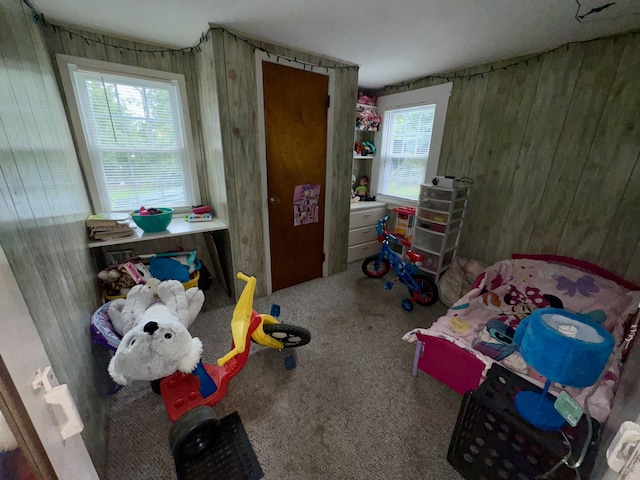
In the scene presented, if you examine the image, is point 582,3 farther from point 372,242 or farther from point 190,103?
point 190,103

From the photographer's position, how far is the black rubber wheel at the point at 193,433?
1.14 meters

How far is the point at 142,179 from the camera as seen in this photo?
238cm

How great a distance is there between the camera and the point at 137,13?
168cm

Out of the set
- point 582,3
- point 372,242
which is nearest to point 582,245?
point 582,3

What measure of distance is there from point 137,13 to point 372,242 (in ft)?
9.92

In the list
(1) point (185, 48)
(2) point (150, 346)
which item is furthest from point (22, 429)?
(1) point (185, 48)

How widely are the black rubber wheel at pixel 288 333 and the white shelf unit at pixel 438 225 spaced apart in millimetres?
1525

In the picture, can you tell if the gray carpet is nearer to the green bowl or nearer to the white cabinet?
the green bowl

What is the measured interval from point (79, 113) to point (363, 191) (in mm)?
3007

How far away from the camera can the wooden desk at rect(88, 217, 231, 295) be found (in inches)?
77.6

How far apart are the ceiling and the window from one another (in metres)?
0.62

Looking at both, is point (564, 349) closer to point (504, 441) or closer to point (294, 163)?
point (504, 441)

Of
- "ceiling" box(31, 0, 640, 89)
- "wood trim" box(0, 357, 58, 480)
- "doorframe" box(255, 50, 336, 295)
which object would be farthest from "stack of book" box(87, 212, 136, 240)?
"wood trim" box(0, 357, 58, 480)

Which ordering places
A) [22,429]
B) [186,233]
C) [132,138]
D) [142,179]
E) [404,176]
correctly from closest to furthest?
1. [22,429]
2. [186,233]
3. [132,138]
4. [142,179]
5. [404,176]
